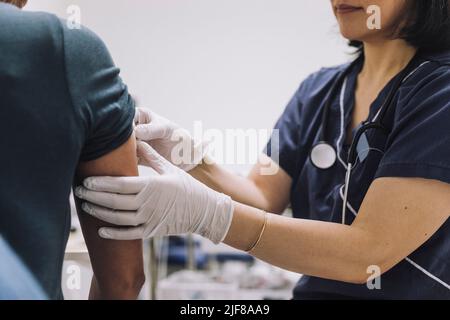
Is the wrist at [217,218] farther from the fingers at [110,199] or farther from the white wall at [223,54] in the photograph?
the white wall at [223,54]

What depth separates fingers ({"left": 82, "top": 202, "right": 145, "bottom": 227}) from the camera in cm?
98

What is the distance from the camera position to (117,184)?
948 millimetres

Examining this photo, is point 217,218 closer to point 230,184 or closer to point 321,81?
point 230,184

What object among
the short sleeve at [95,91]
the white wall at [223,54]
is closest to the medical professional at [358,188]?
the short sleeve at [95,91]

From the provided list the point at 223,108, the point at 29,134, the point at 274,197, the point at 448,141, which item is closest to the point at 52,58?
the point at 29,134

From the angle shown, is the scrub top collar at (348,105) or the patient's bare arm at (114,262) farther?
the scrub top collar at (348,105)

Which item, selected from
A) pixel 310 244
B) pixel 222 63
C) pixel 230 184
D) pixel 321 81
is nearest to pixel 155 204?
pixel 310 244

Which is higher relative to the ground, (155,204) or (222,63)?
(155,204)

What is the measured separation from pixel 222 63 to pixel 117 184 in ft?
6.02

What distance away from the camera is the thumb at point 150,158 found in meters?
1.08

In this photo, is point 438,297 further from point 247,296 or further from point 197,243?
point 197,243

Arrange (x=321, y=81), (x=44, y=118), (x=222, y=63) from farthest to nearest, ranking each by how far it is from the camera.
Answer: (x=222, y=63), (x=321, y=81), (x=44, y=118)

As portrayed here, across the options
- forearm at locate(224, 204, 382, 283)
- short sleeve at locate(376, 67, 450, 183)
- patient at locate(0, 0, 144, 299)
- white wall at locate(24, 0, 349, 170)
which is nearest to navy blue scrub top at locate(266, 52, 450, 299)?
short sleeve at locate(376, 67, 450, 183)

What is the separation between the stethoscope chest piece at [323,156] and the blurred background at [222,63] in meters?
0.80
